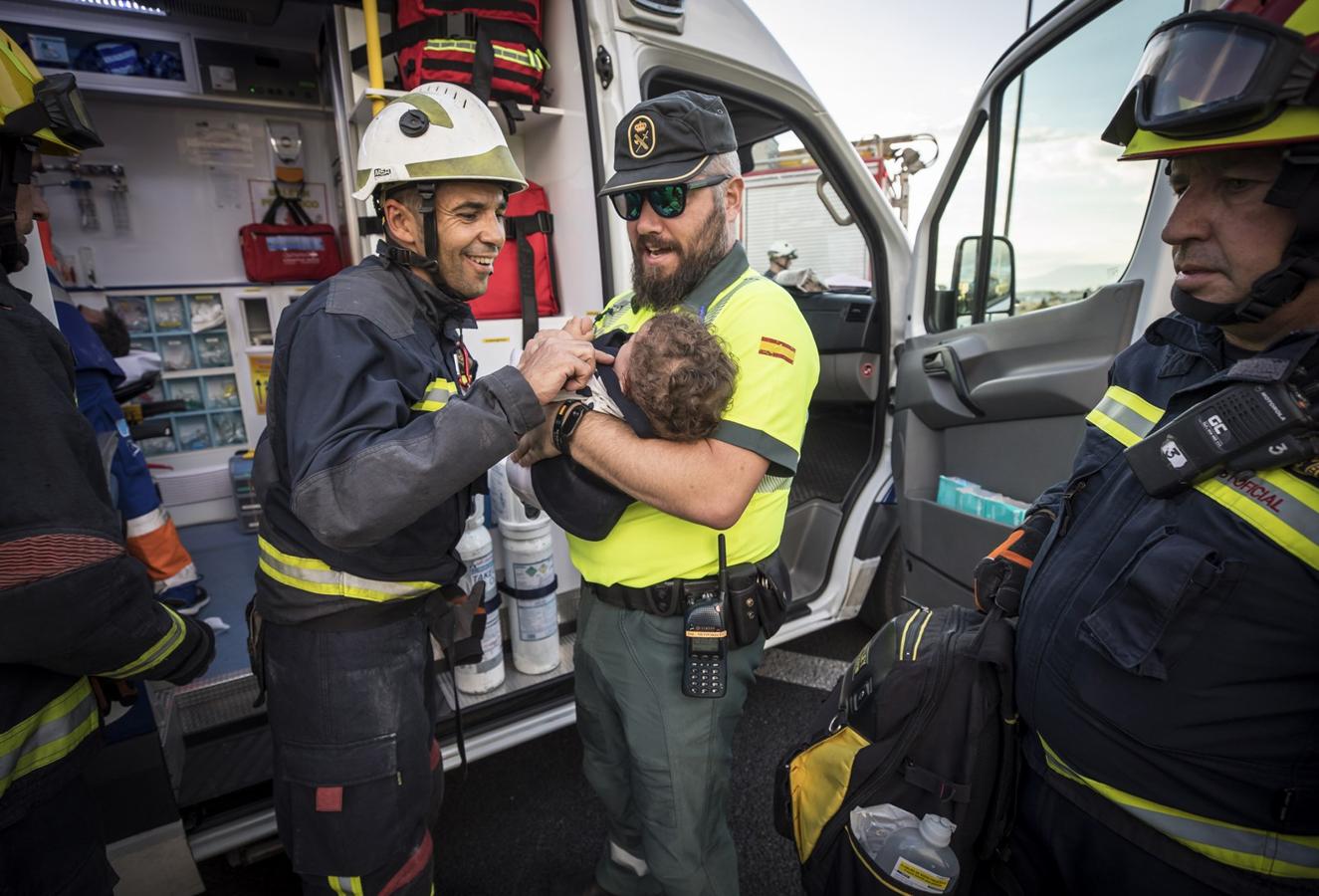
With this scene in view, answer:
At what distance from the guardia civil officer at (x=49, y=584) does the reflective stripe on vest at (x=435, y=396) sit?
0.62 meters

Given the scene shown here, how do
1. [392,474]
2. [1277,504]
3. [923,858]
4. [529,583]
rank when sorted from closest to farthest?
[1277,504] < [392,474] < [923,858] < [529,583]

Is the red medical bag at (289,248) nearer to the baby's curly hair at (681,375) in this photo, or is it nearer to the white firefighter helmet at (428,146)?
the white firefighter helmet at (428,146)

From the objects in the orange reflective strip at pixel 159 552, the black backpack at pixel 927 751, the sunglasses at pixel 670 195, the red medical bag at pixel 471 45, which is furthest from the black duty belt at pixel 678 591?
the orange reflective strip at pixel 159 552

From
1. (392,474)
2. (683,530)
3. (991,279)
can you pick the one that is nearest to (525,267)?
(683,530)

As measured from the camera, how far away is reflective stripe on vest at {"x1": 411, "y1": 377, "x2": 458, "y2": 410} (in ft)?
4.48

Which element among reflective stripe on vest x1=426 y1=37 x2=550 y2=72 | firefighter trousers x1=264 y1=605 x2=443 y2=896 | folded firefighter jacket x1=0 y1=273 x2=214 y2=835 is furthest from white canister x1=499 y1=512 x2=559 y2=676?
reflective stripe on vest x1=426 y1=37 x2=550 y2=72

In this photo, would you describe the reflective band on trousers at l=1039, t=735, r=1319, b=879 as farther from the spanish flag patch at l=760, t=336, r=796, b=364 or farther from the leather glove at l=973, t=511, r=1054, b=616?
the spanish flag patch at l=760, t=336, r=796, b=364

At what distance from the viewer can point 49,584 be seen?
3.66 ft

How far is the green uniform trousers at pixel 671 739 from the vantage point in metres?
1.53

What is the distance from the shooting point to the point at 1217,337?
111 cm

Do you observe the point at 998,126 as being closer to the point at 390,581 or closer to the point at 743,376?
the point at 743,376

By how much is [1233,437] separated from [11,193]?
223cm

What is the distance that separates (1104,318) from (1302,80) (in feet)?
4.20

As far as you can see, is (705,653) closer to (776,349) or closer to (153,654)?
(776,349)
